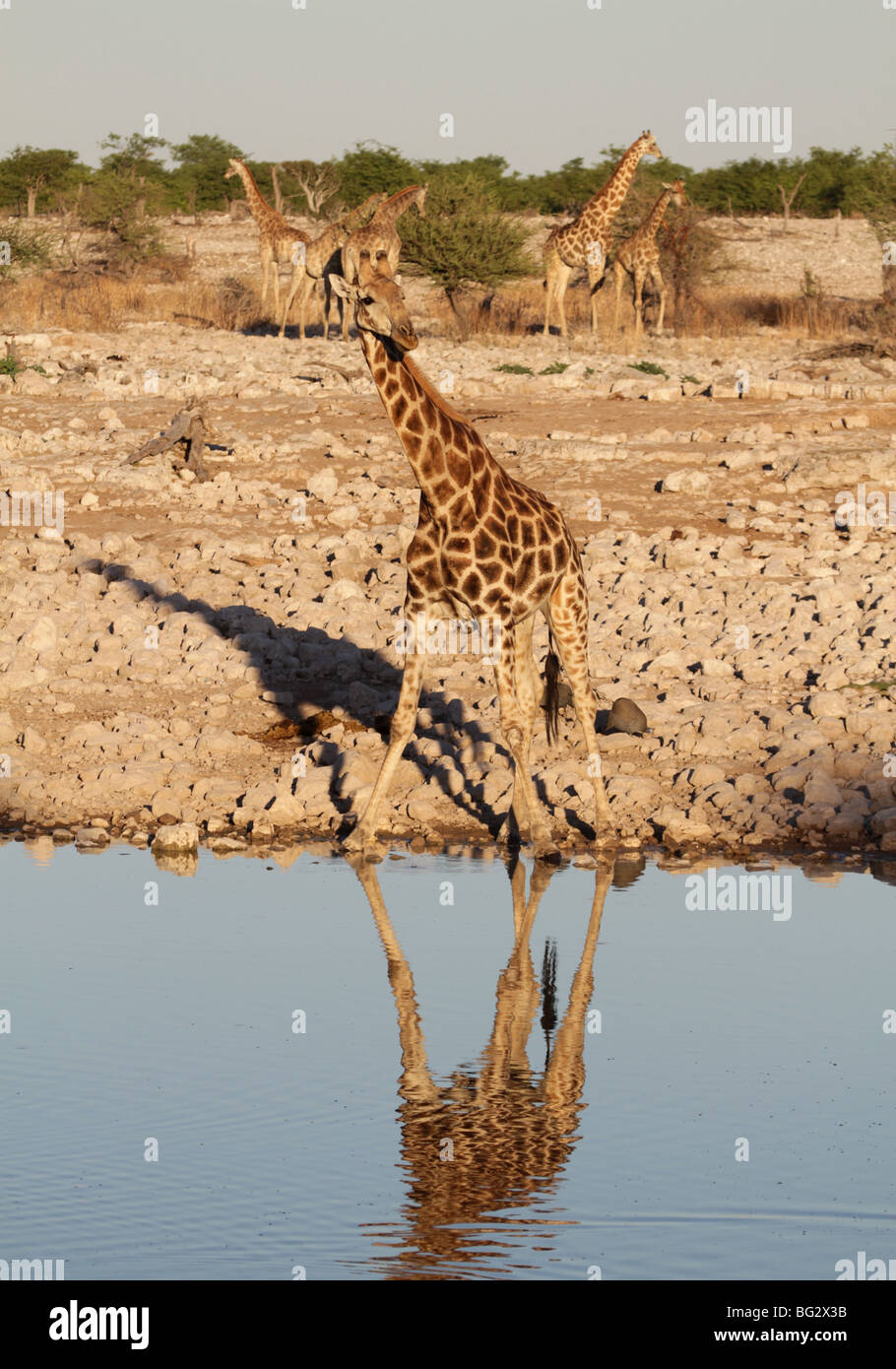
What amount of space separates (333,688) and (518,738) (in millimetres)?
2423

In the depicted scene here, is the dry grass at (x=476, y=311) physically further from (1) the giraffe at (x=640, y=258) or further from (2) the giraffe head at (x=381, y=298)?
(2) the giraffe head at (x=381, y=298)

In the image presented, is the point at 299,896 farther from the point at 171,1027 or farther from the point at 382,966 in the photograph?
the point at 171,1027

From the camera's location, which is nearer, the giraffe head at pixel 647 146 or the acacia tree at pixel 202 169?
the giraffe head at pixel 647 146

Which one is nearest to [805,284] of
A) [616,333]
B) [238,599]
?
[616,333]

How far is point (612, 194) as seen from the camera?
27609 mm

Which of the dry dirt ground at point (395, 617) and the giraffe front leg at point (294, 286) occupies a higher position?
the giraffe front leg at point (294, 286)

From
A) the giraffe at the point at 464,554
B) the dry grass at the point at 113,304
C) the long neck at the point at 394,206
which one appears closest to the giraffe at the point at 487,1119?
the giraffe at the point at 464,554

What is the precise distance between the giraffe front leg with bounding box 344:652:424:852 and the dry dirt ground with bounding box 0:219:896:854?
1.33 ft

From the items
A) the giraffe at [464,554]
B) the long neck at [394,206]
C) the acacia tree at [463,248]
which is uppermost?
the acacia tree at [463,248]

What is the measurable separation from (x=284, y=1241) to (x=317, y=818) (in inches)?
195

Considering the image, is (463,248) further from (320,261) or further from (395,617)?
(395,617)

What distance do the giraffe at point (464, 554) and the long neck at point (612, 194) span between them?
1957cm

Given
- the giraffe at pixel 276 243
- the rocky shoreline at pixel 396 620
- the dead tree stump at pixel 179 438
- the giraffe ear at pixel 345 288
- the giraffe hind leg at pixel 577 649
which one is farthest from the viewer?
the giraffe at pixel 276 243

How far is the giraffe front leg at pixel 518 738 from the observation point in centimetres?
885
